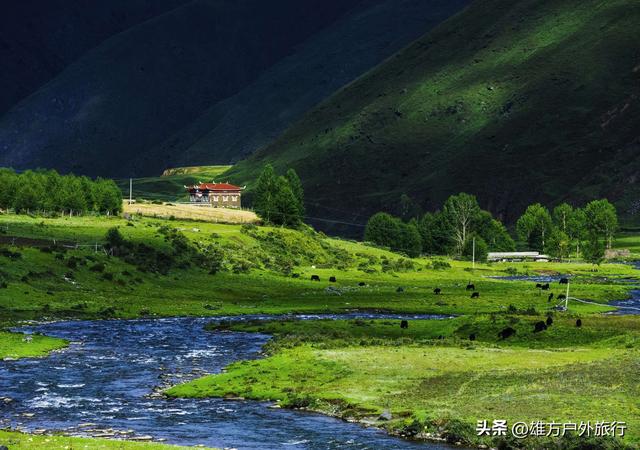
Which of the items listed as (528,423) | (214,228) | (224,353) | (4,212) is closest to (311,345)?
(224,353)

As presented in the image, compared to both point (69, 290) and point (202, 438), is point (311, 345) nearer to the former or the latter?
point (202, 438)

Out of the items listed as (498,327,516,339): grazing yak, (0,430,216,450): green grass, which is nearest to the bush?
(498,327,516,339): grazing yak

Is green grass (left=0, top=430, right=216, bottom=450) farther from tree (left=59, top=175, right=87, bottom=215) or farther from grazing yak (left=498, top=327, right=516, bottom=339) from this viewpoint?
tree (left=59, top=175, right=87, bottom=215)

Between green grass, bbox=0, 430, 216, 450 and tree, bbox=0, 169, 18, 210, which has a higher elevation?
tree, bbox=0, 169, 18, 210

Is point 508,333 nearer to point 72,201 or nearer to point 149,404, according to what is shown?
point 149,404

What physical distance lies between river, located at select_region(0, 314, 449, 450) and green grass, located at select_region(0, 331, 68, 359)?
1478 millimetres

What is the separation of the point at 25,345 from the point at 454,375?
Answer: 38.5m

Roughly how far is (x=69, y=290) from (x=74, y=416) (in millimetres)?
67013

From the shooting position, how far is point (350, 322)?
362ft

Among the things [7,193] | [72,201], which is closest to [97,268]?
[72,201]

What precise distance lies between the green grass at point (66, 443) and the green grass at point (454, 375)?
1465cm

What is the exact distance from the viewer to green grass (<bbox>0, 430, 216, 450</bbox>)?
49.0m

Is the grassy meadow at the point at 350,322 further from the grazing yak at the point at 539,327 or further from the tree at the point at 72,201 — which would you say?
the tree at the point at 72,201

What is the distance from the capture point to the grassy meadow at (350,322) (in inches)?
2427
